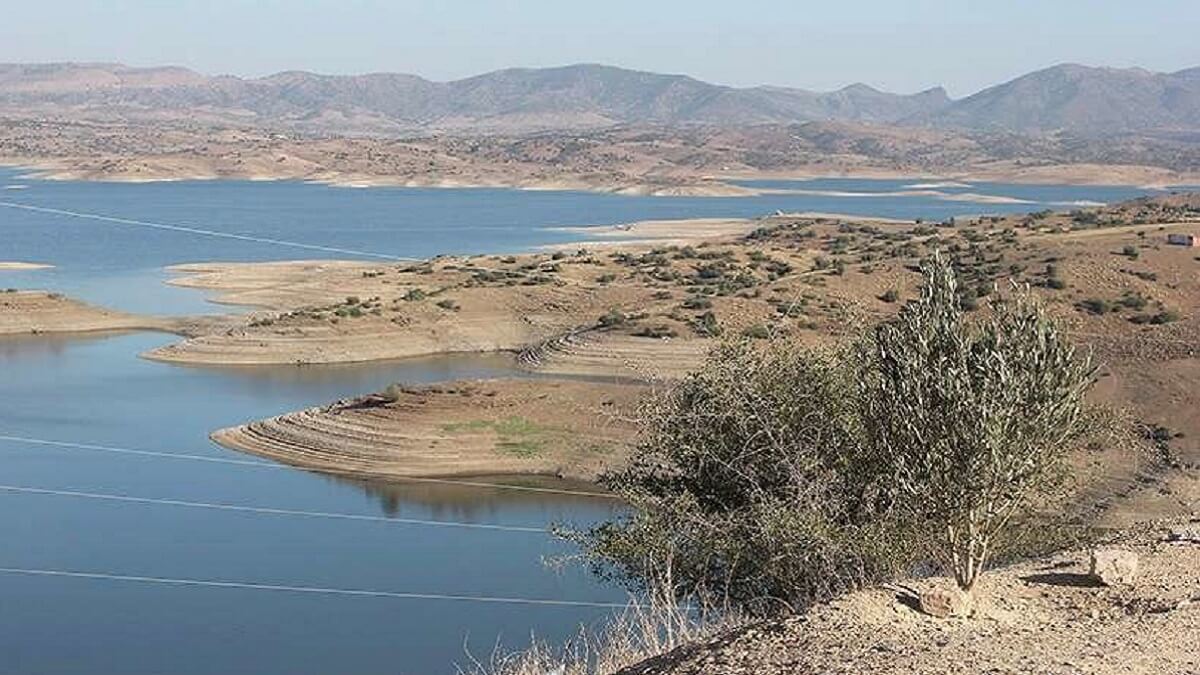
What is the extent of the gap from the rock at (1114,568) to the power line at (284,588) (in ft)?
45.5

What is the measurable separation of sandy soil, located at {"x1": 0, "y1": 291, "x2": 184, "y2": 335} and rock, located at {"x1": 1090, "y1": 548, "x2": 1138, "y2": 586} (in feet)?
173

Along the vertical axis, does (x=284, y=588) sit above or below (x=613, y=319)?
below

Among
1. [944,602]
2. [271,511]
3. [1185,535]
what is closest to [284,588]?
[271,511]

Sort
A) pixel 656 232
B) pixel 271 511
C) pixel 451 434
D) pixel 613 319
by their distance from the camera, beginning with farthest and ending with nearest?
pixel 656 232 → pixel 613 319 → pixel 451 434 → pixel 271 511

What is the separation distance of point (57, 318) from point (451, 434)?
2873 cm

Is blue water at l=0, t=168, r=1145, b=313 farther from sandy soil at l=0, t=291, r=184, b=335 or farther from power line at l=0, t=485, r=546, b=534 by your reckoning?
power line at l=0, t=485, r=546, b=534

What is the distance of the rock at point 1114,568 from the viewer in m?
13.4

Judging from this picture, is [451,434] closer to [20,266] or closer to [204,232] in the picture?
[20,266]

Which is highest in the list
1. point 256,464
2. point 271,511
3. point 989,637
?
point 989,637

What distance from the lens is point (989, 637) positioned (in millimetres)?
11367

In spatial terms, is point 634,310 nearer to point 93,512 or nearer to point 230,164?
point 93,512

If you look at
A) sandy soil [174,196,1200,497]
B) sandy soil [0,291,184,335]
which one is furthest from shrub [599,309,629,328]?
sandy soil [0,291,184,335]

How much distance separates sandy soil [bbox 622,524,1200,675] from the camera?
1056 cm

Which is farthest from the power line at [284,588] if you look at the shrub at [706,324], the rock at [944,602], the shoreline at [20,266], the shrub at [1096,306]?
the shoreline at [20,266]
